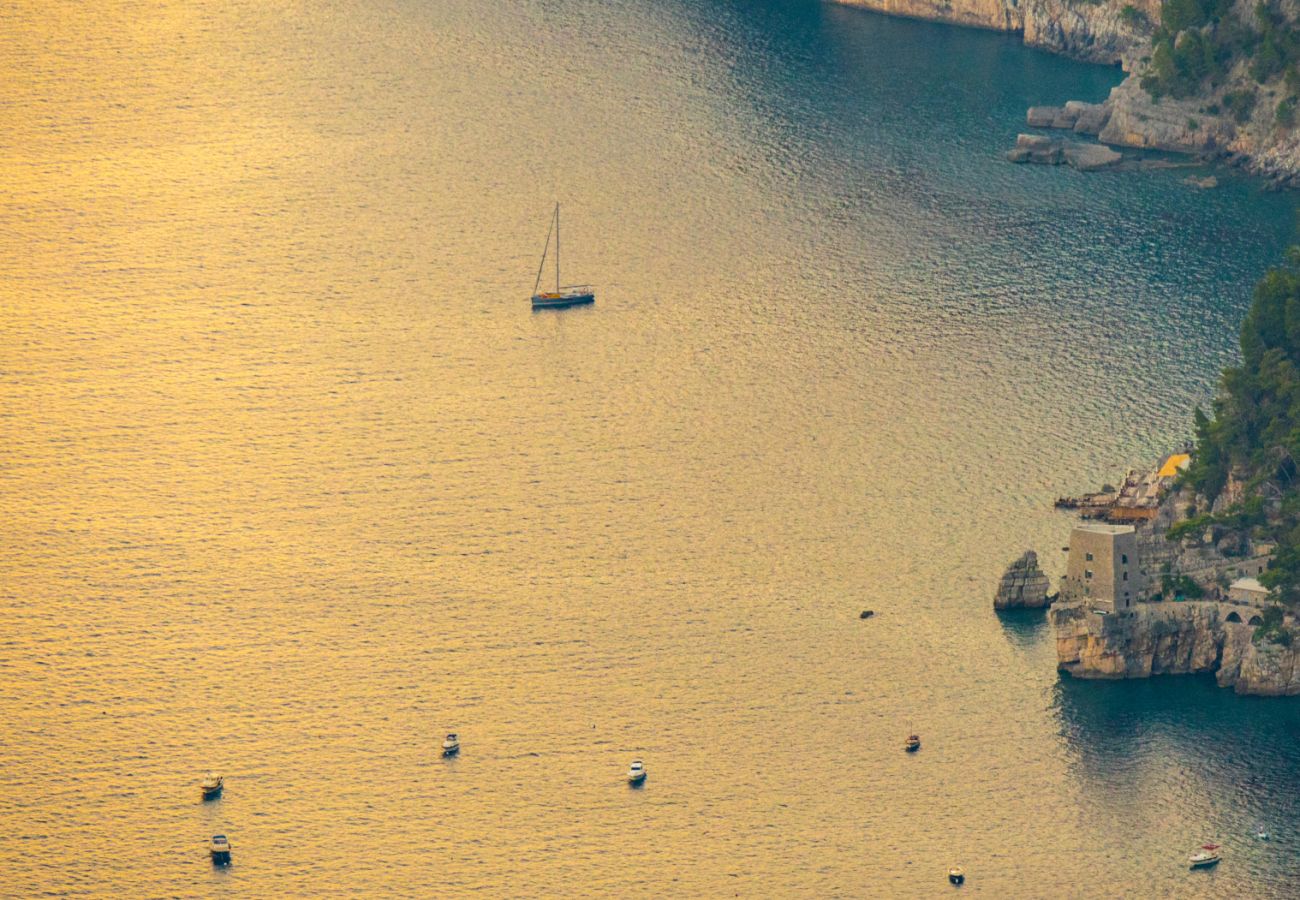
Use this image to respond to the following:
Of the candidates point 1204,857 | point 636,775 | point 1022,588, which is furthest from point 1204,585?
point 636,775

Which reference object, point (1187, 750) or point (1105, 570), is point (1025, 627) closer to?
point (1105, 570)

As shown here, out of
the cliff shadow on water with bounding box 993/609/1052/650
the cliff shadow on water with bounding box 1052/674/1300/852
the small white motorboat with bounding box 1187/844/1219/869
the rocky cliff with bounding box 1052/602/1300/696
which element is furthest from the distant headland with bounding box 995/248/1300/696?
the small white motorboat with bounding box 1187/844/1219/869

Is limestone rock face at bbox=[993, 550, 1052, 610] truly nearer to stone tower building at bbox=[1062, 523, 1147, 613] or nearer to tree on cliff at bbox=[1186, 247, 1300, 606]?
stone tower building at bbox=[1062, 523, 1147, 613]

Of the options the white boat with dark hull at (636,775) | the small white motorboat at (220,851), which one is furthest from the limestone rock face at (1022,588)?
the small white motorboat at (220,851)

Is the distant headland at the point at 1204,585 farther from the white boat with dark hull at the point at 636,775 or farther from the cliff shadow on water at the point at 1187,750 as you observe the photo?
the white boat with dark hull at the point at 636,775

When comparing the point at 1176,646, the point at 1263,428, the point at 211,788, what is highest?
the point at 1263,428
